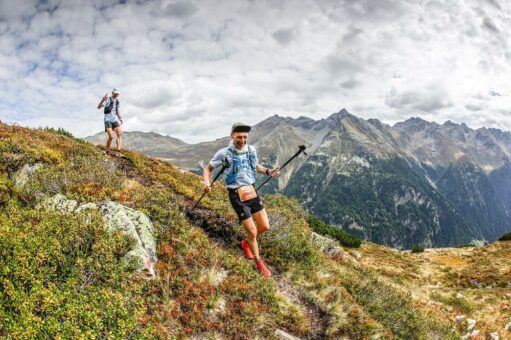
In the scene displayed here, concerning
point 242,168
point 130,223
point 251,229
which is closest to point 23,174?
point 130,223

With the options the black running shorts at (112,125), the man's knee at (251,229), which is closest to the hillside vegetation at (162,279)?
the man's knee at (251,229)

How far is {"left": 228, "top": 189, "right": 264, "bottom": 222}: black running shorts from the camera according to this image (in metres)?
8.47

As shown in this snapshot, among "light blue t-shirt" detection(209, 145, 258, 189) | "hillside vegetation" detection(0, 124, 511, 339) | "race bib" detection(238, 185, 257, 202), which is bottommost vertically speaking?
"hillside vegetation" detection(0, 124, 511, 339)

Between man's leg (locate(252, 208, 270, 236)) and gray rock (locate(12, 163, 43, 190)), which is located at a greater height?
gray rock (locate(12, 163, 43, 190))

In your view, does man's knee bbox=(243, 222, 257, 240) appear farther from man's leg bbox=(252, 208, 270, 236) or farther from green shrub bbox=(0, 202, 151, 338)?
green shrub bbox=(0, 202, 151, 338)

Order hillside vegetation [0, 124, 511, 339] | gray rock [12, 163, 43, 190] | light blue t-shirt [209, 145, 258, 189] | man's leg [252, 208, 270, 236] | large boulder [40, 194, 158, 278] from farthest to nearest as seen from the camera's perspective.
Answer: gray rock [12, 163, 43, 190] → man's leg [252, 208, 270, 236] → light blue t-shirt [209, 145, 258, 189] → large boulder [40, 194, 158, 278] → hillside vegetation [0, 124, 511, 339]

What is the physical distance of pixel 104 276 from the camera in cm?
588

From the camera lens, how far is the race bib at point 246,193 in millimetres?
8523

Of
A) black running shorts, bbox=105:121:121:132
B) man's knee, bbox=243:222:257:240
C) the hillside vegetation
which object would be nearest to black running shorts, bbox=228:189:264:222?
man's knee, bbox=243:222:257:240

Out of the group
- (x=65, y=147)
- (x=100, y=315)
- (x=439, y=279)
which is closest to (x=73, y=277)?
(x=100, y=315)

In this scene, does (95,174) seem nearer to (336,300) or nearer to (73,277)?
(73,277)

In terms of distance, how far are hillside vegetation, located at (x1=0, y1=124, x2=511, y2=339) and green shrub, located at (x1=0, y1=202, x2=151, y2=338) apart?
21mm

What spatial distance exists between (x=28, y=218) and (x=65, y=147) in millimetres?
8605

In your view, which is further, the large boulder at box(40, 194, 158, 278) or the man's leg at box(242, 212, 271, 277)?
the man's leg at box(242, 212, 271, 277)
